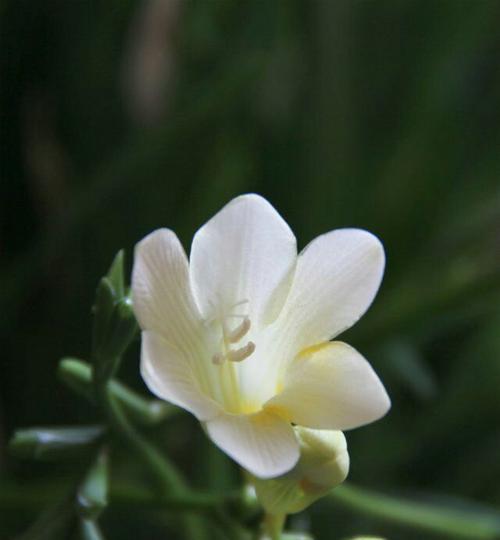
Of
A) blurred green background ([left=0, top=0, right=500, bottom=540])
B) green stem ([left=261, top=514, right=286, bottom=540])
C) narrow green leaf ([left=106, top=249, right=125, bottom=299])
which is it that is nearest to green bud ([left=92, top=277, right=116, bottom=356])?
narrow green leaf ([left=106, top=249, right=125, bottom=299])

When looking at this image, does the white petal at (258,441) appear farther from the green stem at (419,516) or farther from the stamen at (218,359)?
the green stem at (419,516)

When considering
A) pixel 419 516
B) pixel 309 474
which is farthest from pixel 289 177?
pixel 309 474

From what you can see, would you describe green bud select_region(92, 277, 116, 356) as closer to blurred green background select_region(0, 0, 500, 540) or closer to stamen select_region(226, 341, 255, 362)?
stamen select_region(226, 341, 255, 362)

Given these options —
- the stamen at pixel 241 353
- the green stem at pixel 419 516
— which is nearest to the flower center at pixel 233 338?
the stamen at pixel 241 353

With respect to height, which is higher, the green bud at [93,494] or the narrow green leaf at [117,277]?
the narrow green leaf at [117,277]

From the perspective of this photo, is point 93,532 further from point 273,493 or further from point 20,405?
point 20,405

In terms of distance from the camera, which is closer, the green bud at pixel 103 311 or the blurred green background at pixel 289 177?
the green bud at pixel 103 311

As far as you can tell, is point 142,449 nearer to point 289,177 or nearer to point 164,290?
point 164,290

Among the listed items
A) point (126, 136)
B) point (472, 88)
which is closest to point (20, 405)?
point (126, 136)
